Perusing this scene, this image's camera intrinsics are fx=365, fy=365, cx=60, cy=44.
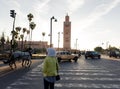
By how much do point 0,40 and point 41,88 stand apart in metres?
104

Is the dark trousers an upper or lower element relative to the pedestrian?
lower

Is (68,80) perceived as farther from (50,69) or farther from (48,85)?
(50,69)

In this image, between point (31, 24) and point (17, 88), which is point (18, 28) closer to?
point (31, 24)

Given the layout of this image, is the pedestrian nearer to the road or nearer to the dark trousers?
the dark trousers

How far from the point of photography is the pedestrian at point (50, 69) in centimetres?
1018

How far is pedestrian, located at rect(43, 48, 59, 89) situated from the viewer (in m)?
10.2

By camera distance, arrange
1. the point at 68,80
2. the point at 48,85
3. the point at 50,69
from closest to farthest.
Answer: the point at 50,69 → the point at 48,85 → the point at 68,80

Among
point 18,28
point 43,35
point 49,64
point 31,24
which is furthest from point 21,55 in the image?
point 43,35

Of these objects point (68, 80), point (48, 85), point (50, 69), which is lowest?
point (68, 80)

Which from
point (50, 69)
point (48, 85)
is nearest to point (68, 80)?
point (48, 85)

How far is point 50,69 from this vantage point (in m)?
10.2

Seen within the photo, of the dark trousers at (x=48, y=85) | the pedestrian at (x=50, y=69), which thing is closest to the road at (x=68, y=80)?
the dark trousers at (x=48, y=85)

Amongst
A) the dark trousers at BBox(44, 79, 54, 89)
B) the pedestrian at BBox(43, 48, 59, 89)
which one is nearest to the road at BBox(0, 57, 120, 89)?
the dark trousers at BBox(44, 79, 54, 89)

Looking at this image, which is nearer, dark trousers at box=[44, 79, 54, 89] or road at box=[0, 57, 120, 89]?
dark trousers at box=[44, 79, 54, 89]
